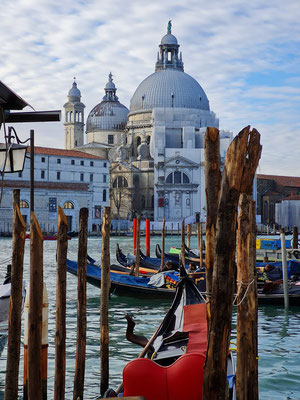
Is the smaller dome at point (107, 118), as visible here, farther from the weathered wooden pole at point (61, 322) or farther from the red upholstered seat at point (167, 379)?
the red upholstered seat at point (167, 379)

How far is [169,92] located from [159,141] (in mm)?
4606

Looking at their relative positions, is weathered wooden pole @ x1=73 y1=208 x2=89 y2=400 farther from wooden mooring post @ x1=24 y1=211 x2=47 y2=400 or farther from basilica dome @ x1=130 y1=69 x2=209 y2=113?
basilica dome @ x1=130 y1=69 x2=209 y2=113

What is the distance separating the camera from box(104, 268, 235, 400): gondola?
12.6 feet

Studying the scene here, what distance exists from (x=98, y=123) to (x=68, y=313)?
44.1m

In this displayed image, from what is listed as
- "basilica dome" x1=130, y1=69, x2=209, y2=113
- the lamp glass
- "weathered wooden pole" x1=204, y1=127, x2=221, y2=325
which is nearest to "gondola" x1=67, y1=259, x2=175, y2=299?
the lamp glass

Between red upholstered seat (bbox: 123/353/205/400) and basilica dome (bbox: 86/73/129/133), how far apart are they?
48969 mm

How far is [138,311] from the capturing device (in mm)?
9617

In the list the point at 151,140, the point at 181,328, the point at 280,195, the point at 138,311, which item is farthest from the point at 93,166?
the point at 181,328

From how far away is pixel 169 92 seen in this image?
4738 cm

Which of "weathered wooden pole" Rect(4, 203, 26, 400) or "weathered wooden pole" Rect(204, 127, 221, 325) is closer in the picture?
"weathered wooden pole" Rect(204, 127, 221, 325)

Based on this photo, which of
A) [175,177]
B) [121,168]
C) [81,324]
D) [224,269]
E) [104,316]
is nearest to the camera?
[224,269]

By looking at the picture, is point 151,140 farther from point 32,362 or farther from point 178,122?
point 32,362

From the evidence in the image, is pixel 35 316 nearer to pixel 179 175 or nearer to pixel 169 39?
pixel 179 175

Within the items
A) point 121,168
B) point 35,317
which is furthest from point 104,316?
point 121,168
